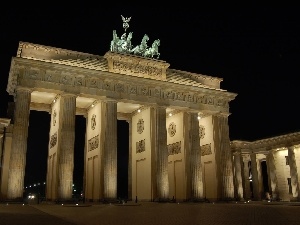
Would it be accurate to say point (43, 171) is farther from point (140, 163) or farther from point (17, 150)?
→ point (17, 150)

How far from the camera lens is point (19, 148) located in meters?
26.0

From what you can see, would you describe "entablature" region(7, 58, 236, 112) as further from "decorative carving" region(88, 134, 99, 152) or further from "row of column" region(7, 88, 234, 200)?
"decorative carving" region(88, 134, 99, 152)

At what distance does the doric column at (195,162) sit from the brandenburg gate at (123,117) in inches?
3.9

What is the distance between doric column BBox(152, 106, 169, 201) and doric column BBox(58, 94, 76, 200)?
8203 millimetres

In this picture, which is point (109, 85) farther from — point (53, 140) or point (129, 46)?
point (53, 140)

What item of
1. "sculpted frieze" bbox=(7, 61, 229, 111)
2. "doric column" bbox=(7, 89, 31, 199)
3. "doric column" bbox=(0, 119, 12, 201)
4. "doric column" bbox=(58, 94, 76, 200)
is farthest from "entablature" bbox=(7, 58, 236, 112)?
"doric column" bbox=(0, 119, 12, 201)

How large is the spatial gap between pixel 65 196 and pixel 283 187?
32818 mm

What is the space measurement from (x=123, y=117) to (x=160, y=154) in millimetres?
8090

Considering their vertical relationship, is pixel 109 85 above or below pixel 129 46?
below

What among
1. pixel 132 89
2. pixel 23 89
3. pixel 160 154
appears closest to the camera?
pixel 23 89

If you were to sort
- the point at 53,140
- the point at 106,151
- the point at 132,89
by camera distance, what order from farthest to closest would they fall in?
the point at 132,89
the point at 53,140
the point at 106,151

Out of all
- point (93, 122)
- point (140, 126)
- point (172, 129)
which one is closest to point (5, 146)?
point (93, 122)

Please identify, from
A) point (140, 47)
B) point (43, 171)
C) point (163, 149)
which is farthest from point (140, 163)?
point (43, 171)

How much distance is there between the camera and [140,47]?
35219mm
